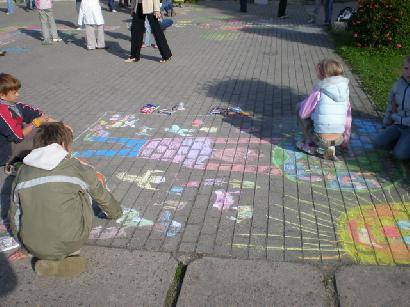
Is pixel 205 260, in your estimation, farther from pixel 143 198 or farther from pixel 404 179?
pixel 404 179

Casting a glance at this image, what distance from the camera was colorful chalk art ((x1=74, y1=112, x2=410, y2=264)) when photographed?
11.3 feet

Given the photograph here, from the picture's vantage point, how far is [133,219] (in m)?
3.77

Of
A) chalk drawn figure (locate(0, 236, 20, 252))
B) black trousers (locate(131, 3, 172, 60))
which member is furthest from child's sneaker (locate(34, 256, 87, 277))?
black trousers (locate(131, 3, 172, 60))

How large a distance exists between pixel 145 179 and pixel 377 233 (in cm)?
227

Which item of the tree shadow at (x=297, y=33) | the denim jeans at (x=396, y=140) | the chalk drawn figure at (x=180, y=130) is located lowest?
the chalk drawn figure at (x=180, y=130)

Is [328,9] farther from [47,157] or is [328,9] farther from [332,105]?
[47,157]

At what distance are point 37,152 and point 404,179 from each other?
11.3ft

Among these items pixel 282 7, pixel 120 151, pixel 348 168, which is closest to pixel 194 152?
pixel 120 151

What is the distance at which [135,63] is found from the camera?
31.5 feet

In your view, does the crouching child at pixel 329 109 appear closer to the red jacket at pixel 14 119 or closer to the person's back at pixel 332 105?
the person's back at pixel 332 105

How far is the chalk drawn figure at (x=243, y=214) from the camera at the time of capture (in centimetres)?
373

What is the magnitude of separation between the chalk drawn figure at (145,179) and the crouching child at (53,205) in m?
1.10

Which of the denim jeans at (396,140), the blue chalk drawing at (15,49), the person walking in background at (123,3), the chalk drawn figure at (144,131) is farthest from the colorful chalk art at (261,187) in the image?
the person walking in background at (123,3)

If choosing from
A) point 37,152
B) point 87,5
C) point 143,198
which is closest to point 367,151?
point 143,198
